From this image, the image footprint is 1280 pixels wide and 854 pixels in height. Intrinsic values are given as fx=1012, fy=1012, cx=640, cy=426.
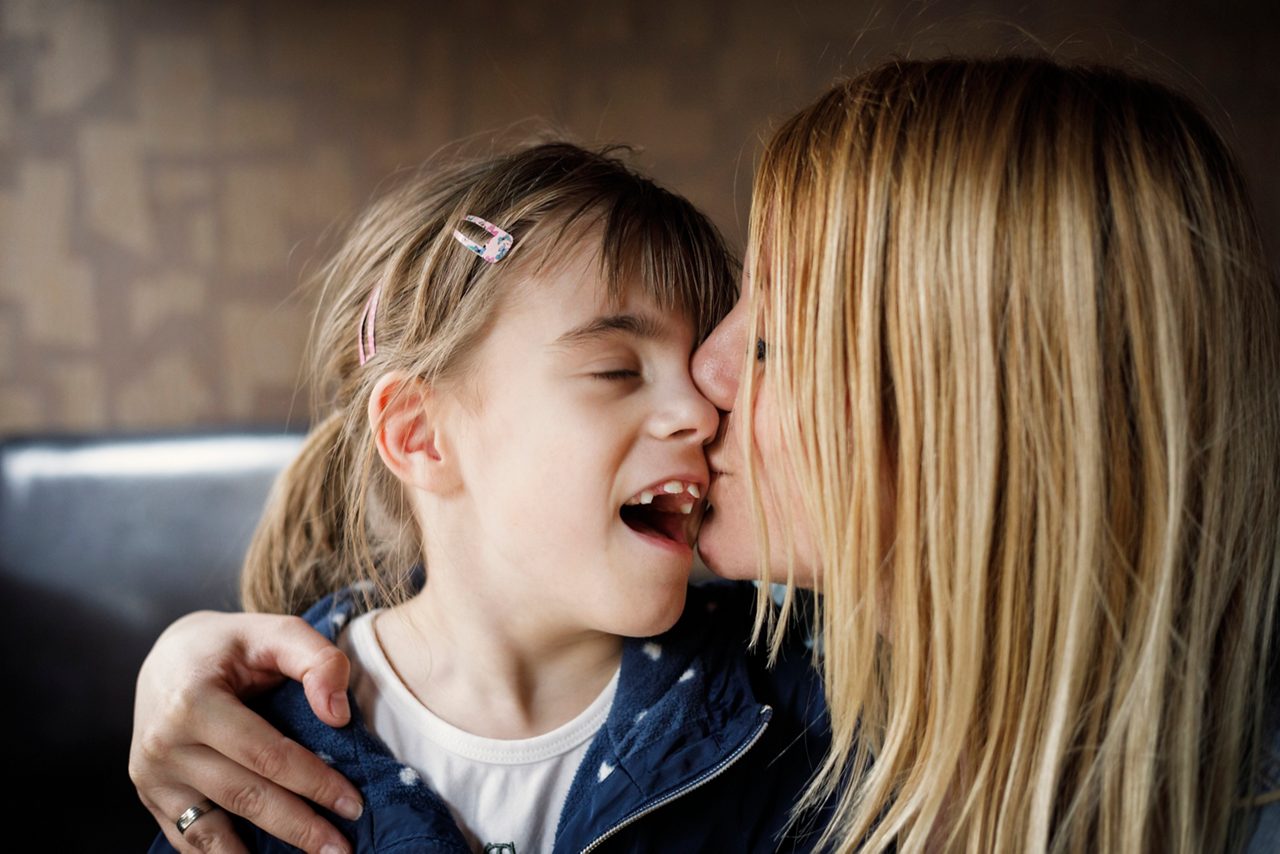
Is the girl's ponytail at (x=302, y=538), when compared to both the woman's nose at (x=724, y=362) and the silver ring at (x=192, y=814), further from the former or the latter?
the woman's nose at (x=724, y=362)

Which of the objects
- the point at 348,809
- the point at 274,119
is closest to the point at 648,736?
the point at 348,809

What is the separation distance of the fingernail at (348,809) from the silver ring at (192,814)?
4.7 inches

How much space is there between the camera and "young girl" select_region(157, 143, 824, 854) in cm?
97

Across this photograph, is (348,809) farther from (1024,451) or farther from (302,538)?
(1024,451)

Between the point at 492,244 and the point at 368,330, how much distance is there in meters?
0.18

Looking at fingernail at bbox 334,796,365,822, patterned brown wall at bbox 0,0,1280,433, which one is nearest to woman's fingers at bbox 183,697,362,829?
fingernail at bbox 334,796,365,822

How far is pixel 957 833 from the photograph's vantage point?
916 mm

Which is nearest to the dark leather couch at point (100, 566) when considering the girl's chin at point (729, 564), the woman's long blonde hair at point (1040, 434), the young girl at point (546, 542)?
the young girl at point (546, 542)

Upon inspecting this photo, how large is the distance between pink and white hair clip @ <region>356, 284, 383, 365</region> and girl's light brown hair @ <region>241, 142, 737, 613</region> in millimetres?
11

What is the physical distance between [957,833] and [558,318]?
60 cm

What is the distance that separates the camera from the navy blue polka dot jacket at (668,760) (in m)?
0.94

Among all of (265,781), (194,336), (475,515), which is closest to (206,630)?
(265,781)

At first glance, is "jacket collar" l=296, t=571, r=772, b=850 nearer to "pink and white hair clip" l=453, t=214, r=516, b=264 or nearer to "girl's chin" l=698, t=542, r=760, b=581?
"girl's chin" l=698, t=542, r=760, b=581

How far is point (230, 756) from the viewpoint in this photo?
923 mm
